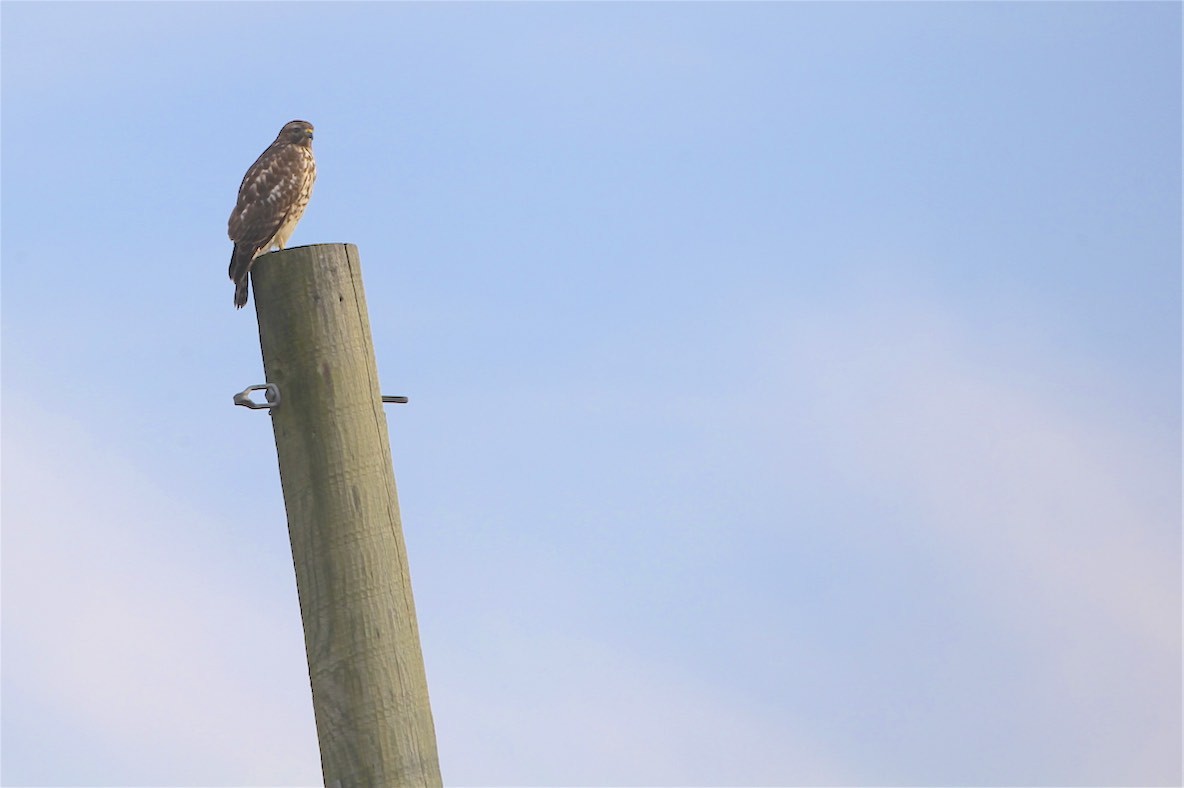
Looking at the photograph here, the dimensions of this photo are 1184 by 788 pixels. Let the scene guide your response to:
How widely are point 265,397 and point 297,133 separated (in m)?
4.48

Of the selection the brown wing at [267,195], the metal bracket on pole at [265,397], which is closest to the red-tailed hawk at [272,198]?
the brown wing at [267,195]

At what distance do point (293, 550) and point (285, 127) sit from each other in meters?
4.94

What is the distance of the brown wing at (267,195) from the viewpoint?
20.6 feet

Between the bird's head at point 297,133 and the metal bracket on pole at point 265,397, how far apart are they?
4306mm

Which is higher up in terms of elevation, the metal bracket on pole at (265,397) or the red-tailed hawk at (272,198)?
the red-tailed hawk at (272,198)

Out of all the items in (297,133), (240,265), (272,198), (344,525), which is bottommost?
(344,525)

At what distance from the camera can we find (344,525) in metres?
3.33

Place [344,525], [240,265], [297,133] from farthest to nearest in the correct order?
[297,133] → [240,265] → [344,525]

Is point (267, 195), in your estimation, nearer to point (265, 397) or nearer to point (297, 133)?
point (297, 133)

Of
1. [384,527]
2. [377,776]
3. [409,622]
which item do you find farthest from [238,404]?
[377,776]

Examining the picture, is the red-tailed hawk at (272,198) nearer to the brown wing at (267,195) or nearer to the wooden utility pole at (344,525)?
the brown wing at (267,195)

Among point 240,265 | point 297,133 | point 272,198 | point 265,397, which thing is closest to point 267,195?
point 272,198

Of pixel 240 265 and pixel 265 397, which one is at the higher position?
pixel 240 265

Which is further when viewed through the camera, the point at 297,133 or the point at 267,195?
the point at 297,133
